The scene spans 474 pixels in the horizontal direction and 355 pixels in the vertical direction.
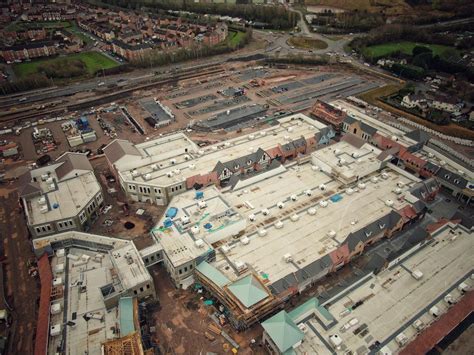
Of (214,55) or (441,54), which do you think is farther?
(214,55)

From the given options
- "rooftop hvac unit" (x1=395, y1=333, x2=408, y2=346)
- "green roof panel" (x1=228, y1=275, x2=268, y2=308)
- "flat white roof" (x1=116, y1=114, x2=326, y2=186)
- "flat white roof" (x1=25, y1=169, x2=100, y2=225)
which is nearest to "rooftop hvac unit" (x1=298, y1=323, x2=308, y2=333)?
"green roof panel" (x1=228, y1=275, x2=268, y2=308)

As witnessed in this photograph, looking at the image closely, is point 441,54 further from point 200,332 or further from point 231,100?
point 200,332

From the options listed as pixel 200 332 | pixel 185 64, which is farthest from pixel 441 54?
pixel 200 332

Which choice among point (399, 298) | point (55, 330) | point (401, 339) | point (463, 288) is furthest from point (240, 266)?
point (463, 288)

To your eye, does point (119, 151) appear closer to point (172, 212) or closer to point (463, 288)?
point (172, 212)

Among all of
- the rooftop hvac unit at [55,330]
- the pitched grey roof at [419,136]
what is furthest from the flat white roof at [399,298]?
the pitched grey roof at [419,136]

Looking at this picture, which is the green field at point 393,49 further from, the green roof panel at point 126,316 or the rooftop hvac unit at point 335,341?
the green roof panel at point 126,316
